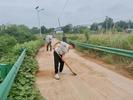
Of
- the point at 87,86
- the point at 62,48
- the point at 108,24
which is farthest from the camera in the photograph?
the point at 108,24

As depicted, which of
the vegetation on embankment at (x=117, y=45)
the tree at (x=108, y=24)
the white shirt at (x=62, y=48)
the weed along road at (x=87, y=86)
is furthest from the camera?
the tree at (x=108, y=24)

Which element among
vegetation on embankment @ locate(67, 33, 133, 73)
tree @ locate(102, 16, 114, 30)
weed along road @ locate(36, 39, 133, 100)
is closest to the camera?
weed along road @ locate(36, 39, 133, 100)

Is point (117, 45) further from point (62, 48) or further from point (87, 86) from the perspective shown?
point (87, 86)

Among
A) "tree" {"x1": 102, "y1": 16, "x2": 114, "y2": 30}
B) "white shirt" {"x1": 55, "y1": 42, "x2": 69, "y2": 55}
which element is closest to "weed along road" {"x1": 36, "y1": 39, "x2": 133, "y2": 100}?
"white shirt" {"x1": 55, "y1": 42, "x2": 69, "y2": 55}

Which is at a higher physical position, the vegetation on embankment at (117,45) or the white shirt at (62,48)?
the white shirt at (62,48)

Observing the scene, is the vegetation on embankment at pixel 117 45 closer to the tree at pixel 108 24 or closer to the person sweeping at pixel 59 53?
the tree at pixel 108 24

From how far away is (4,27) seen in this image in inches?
1877

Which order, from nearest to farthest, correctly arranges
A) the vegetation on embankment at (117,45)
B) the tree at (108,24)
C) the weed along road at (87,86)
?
the weed along road at (87,86), the vegetation on embankment at (117,45), the tree at (108,24)

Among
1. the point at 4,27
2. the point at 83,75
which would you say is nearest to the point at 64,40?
the point at 83,75

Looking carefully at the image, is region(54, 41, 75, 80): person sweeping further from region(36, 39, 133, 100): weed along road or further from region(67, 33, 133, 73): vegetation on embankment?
region(67, 33, 133, 73): vegetation on embankment

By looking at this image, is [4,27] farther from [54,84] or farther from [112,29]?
[54,84]

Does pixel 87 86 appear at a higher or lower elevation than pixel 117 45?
lower

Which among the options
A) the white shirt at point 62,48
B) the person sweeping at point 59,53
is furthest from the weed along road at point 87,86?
the white shirt at point 62,48

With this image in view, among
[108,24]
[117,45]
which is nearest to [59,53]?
[117,45]
